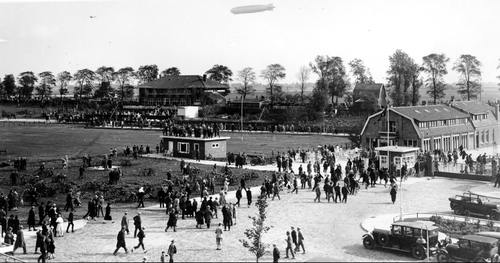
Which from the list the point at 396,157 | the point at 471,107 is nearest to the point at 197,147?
the point at 396,157

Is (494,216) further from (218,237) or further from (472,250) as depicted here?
(218,237)

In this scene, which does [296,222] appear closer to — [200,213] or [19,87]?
[200,213]

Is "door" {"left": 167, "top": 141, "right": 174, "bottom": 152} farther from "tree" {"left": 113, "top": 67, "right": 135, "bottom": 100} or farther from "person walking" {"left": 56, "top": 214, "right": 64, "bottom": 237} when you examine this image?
"tree" {"left": 113, "top": 67, "right": 135, "bottom": 100}

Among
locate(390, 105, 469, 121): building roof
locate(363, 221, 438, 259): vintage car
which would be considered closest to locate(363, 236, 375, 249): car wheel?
locate(363, 221, 438, 259): vintage car

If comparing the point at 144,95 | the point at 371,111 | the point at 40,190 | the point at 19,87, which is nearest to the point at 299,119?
the point at 371,111

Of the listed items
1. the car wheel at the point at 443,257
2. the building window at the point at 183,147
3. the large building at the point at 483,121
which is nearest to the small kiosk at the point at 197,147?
the building window at the point at 183,147

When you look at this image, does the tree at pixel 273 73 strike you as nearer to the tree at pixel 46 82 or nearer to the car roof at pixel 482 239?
the tree at pixel 46 82
